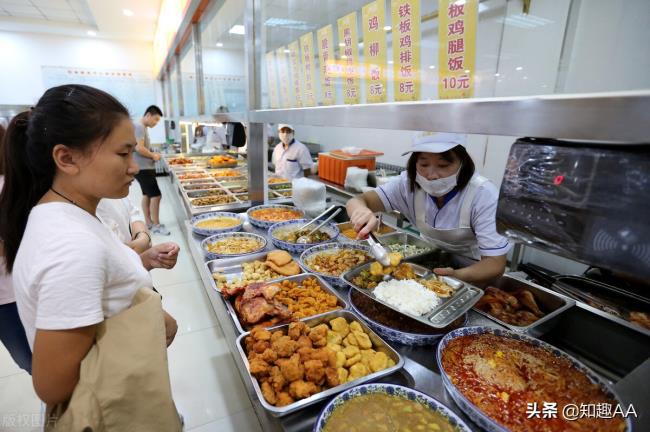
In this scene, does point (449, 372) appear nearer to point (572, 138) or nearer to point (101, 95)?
point (572, 138)

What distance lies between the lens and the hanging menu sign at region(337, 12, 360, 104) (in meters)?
1.45

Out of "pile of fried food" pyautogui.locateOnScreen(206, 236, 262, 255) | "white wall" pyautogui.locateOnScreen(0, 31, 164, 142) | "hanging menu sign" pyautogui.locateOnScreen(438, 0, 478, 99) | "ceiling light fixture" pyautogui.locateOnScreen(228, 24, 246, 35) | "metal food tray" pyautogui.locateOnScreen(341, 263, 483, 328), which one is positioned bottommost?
"pile of fried food" pyautogui.locateOnScreen(206, 236, 262, 255)

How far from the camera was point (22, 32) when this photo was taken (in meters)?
9.49

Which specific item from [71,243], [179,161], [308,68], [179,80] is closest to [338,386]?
[71,243]

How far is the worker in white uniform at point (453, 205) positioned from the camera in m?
1.68

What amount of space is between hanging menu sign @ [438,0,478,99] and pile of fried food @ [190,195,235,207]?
278 centimetres

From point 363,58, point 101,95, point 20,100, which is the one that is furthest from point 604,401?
point 20,100

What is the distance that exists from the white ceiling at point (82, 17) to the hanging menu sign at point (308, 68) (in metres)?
7.41

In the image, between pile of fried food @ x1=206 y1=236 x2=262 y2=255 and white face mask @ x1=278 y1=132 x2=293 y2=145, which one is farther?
white face mask @ x1=278 y1=132 x2=293 y2=145

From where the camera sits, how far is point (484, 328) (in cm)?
127

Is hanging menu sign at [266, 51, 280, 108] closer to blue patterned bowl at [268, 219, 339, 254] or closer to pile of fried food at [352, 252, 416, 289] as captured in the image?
blue patterned bowl at [268, 219, 339, 254]

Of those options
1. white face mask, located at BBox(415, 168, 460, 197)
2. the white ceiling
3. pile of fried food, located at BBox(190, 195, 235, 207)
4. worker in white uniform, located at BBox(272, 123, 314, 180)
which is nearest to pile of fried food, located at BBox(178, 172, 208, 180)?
pile of fried food, located at BBox(190, 195, 235, 207)

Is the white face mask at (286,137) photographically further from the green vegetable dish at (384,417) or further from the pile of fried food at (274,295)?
the green vegetable dish at (384,417)

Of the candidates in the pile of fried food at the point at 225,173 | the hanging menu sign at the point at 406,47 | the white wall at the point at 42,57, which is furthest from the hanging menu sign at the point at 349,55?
the white wall at the point at 42,57
